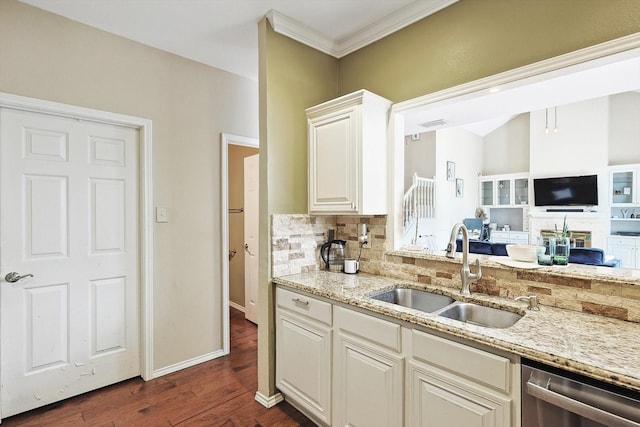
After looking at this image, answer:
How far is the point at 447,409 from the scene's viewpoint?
1325mm

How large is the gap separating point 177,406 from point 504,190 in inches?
312

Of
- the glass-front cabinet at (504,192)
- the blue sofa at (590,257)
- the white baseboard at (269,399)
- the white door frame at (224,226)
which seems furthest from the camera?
the glass-front cabinet at (504,192)

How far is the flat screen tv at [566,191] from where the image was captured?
5.98 metres

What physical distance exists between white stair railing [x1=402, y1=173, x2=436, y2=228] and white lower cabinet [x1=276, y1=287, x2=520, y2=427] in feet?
13.1

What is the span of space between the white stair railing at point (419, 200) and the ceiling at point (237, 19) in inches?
141

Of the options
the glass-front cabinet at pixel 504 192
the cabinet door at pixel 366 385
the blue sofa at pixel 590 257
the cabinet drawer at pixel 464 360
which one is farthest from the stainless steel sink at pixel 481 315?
the glass-front cabinet at pixel 504 192

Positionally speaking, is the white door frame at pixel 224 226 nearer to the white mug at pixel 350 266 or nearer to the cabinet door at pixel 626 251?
the white mug at pixel 350 266

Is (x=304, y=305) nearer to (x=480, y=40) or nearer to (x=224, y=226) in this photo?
(x=224, y=226)

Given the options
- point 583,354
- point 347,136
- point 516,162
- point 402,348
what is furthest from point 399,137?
point 516,162

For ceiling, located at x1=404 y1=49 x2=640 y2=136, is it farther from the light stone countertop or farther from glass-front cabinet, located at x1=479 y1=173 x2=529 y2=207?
glass-front cabinet, located at x1=479 y1=173 x2=529 y2=207

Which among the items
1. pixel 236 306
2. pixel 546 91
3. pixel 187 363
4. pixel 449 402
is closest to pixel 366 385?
pixel 449 402

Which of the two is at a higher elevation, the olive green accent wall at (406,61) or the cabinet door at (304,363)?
the olive green accent wall at (406,61)

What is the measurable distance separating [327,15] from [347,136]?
0.90 metres

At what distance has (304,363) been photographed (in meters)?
2.03
